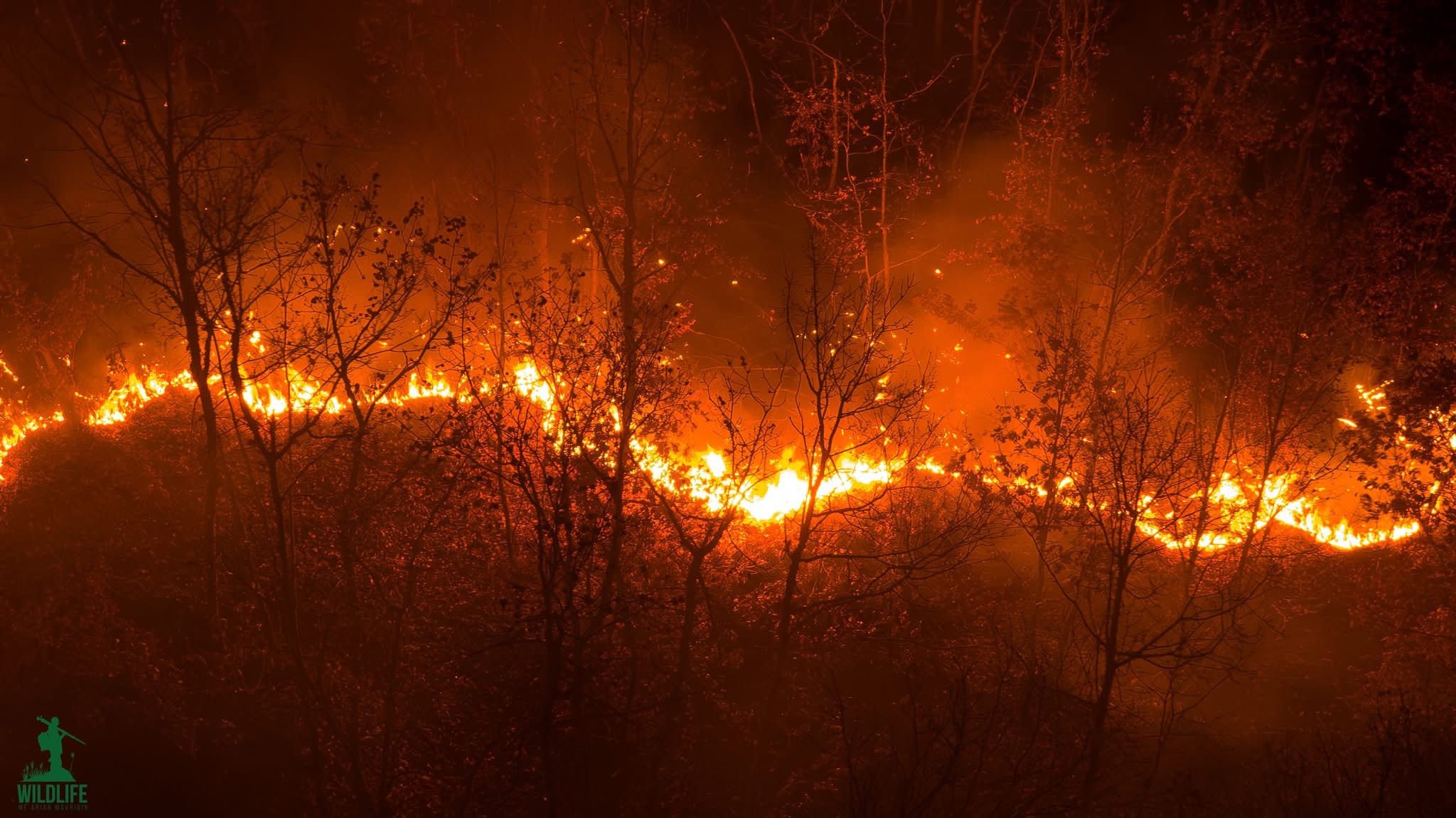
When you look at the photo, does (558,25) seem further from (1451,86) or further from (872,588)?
(1451,86)

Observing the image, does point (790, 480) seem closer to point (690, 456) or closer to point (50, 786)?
point (690, 456)

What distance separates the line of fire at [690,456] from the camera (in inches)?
455

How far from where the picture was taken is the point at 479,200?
1886 centimetres

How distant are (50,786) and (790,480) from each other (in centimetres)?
1339

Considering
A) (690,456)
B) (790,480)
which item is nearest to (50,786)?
(690,456)

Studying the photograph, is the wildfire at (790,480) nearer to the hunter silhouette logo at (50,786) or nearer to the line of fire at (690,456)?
the line of fire at (690,456)

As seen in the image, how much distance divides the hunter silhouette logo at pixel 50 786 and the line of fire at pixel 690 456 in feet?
0.11

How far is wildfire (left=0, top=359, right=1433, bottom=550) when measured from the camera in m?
15.6

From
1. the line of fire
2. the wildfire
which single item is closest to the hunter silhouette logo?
the line of fire

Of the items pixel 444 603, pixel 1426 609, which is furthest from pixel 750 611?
pixel 1426 609

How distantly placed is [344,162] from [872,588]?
18.0 metres

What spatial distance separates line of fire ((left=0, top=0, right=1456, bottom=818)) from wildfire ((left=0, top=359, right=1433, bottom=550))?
0.67ft

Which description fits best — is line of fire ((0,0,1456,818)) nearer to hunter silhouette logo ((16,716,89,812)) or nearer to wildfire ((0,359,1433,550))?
hunter silhouette logo ((16,716,89,812))

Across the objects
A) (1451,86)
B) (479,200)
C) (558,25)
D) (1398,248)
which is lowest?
(1398,248)
